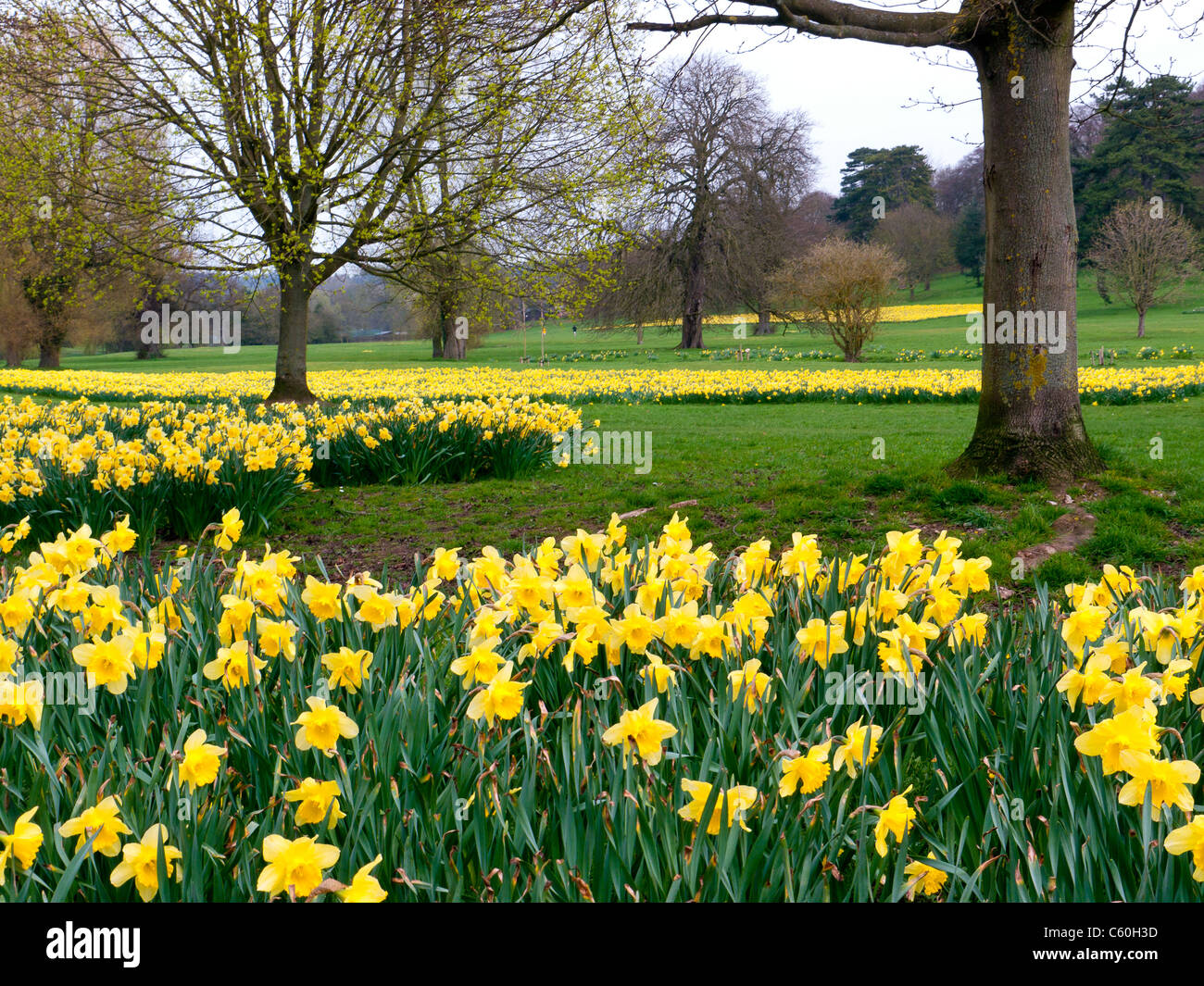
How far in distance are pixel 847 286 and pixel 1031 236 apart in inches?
778

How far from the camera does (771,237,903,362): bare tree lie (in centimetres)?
2481

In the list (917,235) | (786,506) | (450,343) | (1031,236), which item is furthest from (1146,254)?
(786,506)

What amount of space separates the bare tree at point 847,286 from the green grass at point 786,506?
15.8 m

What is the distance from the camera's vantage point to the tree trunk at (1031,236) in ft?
20.5

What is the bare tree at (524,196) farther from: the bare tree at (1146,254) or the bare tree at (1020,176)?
the bare tree at (1146,254)

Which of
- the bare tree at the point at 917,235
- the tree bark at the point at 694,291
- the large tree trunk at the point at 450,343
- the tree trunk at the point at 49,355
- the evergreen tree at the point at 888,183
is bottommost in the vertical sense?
the tree trunk at the point at 49,355

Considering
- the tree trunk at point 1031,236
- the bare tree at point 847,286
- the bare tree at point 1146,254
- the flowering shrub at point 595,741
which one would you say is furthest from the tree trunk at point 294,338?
the bare tree at point 1146,254

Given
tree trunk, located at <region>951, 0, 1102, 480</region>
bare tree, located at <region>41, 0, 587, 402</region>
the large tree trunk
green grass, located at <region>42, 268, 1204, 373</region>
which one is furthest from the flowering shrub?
the large tree trunk

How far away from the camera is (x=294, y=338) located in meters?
15.3

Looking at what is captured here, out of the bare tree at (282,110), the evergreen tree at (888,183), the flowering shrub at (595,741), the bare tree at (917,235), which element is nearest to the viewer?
the flowering shrub at (595,741)

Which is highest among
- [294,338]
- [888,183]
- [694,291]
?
[888,183]

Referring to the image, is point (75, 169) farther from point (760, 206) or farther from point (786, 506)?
point (760, 206)

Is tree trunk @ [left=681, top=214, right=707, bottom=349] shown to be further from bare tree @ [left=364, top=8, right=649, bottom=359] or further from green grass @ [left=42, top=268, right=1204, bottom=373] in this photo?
bare tree @ [left=364, top=8, right=649, bottom=359]
